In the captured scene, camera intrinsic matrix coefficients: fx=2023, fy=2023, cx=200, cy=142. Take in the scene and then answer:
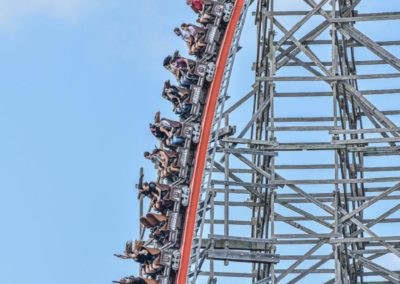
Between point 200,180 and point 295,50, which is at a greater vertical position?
point 295,50

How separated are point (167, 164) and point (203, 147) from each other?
1006mm

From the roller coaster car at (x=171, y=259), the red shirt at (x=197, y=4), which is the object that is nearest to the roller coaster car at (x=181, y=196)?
the roller coaster car at (x=171, y=259)

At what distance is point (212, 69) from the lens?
4259 cm

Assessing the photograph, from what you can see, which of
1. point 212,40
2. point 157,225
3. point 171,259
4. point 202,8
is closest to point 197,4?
point 202,8

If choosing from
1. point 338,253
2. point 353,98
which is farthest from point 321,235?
point 353,98

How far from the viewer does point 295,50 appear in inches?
1751

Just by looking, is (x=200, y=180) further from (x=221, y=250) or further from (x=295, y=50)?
(x=295, y=50)

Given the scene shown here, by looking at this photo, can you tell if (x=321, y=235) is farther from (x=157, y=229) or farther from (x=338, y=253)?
(x=157, y=229)

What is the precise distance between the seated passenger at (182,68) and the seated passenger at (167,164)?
5.34 feet

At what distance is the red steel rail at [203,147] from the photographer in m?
41.0

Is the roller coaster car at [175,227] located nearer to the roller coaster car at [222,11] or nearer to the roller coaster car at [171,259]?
the roller coaster car at [171,259]

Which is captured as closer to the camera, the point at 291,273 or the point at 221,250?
the point at 221,250

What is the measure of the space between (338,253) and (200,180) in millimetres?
3234

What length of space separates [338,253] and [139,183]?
4.62 metres
